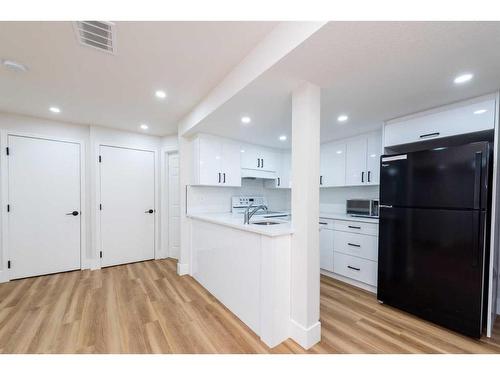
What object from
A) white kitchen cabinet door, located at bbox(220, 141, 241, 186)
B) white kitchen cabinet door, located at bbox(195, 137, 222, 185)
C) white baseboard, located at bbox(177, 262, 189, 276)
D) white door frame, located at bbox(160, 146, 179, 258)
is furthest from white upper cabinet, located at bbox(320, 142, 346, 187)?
white door frame, located at bbox(160, 146, 179, 258)

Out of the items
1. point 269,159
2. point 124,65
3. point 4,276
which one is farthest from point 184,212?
point 4,276

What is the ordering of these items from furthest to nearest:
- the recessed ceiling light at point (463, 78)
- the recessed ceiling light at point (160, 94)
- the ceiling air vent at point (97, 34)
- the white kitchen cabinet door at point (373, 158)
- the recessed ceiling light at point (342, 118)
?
the white kitchen cabinet door at point (373, 158) < the recessed ceiling light at point (342, 118) < the recessed ceiling light at point (160, 94) < the recessed ceiling light at point (463, 78) < the ceiling air vent at point (97, 34)

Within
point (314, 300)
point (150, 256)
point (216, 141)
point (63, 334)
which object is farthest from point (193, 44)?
point (150, 256)

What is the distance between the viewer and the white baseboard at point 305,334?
1604 mm

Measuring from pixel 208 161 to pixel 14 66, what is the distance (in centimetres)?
202

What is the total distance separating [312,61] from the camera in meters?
1.38

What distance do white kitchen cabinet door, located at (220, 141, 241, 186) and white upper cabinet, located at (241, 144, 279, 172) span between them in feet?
0.54

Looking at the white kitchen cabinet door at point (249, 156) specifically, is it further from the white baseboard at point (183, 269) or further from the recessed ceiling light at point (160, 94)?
the white baseboard at point (183, 269)

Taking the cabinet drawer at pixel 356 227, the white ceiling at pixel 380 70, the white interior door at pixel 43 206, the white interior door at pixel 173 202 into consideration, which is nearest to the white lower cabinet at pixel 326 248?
the cabinet drawer at pixel 356 227

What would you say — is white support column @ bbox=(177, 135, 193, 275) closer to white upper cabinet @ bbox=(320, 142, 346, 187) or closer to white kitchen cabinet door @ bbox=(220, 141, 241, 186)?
white kitchen cabinet door @ bbox=(220, 141, 241, 186)

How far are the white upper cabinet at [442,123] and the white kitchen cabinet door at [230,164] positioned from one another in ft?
6.83

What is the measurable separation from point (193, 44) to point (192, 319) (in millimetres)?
2393

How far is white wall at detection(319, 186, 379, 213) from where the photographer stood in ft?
10.9

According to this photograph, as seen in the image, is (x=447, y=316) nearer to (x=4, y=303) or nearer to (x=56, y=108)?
(x=4, y=303)
